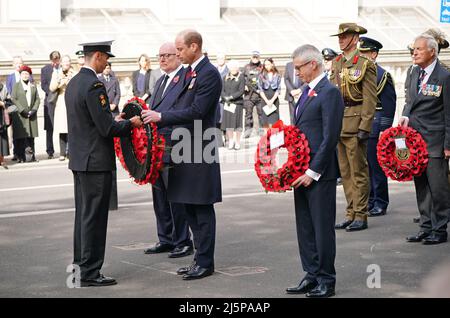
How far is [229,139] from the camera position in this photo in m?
22.3

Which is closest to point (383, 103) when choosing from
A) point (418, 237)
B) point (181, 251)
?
point (418, 237)

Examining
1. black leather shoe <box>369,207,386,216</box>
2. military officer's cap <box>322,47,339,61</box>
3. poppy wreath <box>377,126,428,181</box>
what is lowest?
black leather shoe <box>369,207,386,216</box>

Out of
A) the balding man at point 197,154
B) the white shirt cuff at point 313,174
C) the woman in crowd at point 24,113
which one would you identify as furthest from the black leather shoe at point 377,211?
the woman in crowd at point 24,113

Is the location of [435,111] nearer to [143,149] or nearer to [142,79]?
[143,149]

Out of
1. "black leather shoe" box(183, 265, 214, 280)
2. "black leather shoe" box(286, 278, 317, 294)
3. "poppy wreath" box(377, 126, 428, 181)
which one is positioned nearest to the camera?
"black leather shoe" box(286, 278, 317, 294)

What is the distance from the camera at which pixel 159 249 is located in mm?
10531

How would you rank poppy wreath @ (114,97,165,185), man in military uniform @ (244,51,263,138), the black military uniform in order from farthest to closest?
man in military uniform @ (244,51,263,138)
poppy wreath @ (114,97,165,185)
the black military uniform

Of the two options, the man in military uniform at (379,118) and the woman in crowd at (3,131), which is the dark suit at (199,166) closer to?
the man in military uniform at (379,118)

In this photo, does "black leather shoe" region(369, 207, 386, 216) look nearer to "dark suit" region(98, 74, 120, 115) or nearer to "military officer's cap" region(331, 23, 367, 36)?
"military officer's cap" region(331, 23, 367, 36)

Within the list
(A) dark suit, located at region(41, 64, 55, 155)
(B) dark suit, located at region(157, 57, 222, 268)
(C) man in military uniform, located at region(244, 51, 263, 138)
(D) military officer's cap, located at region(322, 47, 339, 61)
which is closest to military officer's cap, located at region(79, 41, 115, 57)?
(B) dark suit, located at region(157, 57, 222, 268)

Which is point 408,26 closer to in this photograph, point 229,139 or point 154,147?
point 229,139

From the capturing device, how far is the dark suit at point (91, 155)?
28.9ft

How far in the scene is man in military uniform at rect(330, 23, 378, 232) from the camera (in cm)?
1160

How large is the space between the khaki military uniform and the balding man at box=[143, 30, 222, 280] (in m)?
2.85
